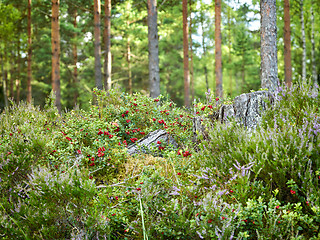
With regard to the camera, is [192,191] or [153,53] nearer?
[192,191]

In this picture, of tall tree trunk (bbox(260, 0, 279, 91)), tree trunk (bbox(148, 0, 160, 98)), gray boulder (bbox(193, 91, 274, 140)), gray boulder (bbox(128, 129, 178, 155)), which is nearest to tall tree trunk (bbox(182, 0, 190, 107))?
tree trunk (bbox(148, 0, 160, 98))

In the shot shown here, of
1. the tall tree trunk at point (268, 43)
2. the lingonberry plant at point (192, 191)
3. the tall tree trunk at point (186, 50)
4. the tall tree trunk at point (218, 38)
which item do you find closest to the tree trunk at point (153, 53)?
the tall tree trunk at point (218, 38)

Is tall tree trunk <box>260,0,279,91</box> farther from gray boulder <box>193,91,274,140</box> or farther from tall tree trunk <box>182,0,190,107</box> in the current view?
tall tree trunk <box>182,0,190,107</box>

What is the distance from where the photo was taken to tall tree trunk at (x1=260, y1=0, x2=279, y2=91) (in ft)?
22.7

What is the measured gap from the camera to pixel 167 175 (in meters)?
3.91

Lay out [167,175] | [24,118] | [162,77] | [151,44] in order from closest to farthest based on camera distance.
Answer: [167,175], [24,118], [151,44], [162,77]

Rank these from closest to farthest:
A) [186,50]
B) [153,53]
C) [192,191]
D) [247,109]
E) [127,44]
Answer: [192,191]
[247,109]
[153,53]
[186,50]
[127,44]

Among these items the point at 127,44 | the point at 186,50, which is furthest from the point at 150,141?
the point at 127,44

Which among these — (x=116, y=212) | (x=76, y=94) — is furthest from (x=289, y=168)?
(x=76, y=94)

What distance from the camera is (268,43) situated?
702cm

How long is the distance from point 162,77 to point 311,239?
2670 centimetres

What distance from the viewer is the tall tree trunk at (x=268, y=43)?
6922 mm

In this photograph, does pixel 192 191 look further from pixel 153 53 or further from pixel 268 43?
pixel 153 53

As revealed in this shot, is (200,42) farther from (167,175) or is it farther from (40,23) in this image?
(167,175)
